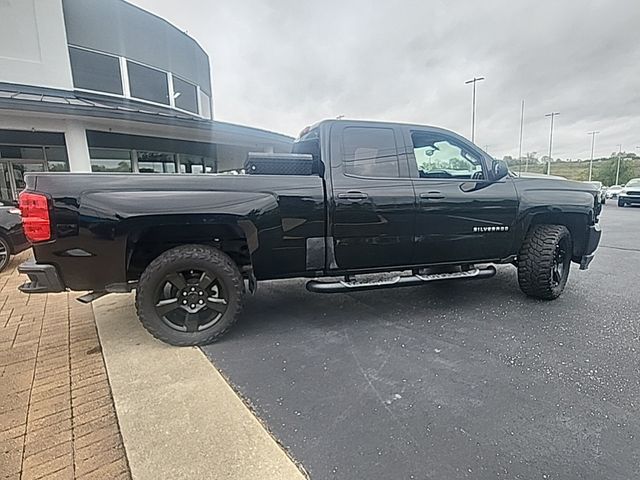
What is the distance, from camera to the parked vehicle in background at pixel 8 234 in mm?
5779

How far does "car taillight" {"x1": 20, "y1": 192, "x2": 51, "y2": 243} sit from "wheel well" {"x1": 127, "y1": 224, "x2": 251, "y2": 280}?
2.02 feet

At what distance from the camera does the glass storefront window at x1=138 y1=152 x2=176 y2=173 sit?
13.2 metres

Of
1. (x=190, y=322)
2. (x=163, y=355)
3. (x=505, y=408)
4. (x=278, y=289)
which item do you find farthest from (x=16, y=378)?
(x=505, y=408)

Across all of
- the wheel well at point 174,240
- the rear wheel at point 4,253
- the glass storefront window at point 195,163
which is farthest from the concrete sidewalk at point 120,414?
the glass storefront window at point 195,163

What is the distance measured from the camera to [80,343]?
127 inches

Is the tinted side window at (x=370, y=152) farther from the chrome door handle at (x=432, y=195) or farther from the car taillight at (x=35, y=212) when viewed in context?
the car taillight at (x=35, y=212)

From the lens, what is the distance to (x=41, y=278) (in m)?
2.76

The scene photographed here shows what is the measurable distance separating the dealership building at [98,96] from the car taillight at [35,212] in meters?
6.31

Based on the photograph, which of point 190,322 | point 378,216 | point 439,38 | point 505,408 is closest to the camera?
point 505,408

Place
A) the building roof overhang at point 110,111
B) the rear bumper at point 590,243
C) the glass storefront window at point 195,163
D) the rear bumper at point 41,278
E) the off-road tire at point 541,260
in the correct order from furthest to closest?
1. the glass storefront window at point 195,163
2. the building roof overhang at point 110,111
3. the rear bumper at point 590,243
4. the off-road tire at point 541,260
5. the rear bumper at point 41,278

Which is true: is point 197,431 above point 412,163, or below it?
below

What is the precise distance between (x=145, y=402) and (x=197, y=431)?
52 centimetres

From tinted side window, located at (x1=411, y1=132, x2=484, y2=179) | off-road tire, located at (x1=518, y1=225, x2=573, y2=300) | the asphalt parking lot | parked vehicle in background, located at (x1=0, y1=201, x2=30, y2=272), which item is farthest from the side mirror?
parked vehicle in background, located at (x1=0, y1=201, x2=30, y2=272)

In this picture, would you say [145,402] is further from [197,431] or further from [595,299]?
[595,299]
